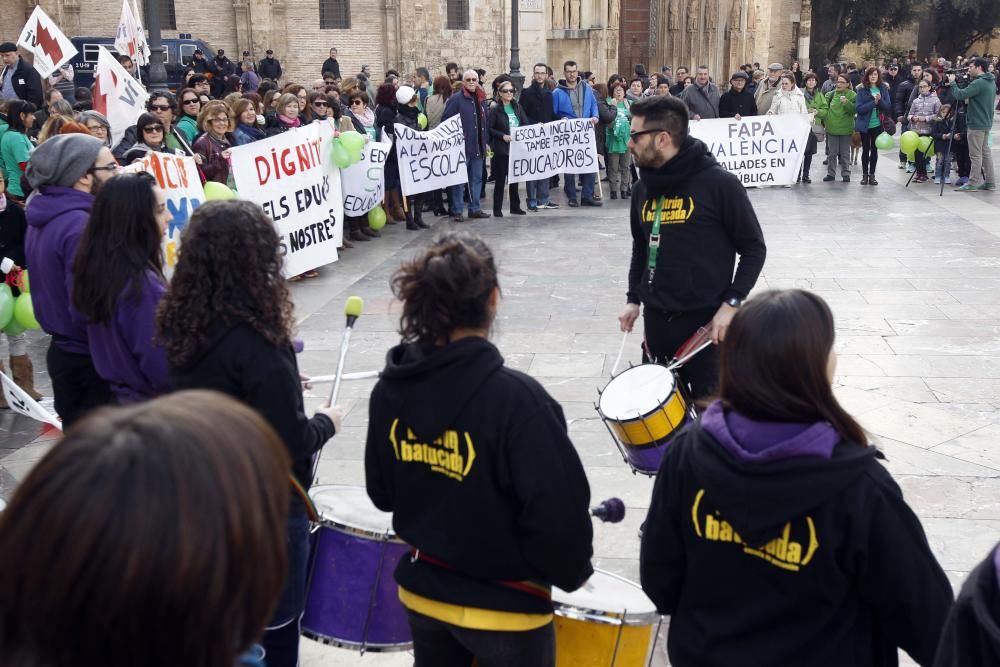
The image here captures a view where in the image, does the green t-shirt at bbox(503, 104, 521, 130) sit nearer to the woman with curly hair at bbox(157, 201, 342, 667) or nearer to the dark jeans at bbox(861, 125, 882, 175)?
the dark jeans at bbox(861, 125, 882, 175)

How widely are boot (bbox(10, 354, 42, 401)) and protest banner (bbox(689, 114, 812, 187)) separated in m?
11.3

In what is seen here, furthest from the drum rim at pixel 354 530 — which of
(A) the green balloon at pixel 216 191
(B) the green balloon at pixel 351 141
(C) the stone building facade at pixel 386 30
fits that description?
(C) the stone building facade at pixel 386 30

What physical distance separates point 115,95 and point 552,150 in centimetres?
677

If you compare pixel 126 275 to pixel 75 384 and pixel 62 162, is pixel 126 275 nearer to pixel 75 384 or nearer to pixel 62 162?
pixel 75 384

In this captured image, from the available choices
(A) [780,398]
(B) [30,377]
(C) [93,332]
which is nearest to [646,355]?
(C) [93,332]

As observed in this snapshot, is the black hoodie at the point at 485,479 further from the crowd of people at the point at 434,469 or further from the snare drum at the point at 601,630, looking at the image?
the snare drum at the point at 601,630

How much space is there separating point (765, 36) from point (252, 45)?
20.3 meters

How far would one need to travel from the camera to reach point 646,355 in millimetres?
5309

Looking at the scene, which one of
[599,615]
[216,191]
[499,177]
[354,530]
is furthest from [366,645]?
[499,177]

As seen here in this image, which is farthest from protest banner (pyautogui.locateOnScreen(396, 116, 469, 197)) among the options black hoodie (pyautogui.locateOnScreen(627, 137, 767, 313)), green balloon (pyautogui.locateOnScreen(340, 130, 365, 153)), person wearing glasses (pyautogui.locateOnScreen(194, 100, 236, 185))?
black hoodie (pyautogui.locateOnScreen(627, 137, 767, 313))

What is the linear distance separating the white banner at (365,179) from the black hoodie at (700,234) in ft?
26.3

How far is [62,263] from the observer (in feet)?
13.3

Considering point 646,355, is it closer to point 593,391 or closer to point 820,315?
point 593,391

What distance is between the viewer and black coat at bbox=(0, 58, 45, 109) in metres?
15.3
